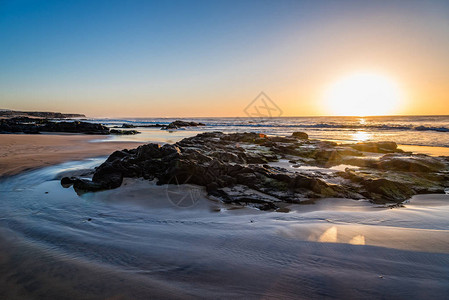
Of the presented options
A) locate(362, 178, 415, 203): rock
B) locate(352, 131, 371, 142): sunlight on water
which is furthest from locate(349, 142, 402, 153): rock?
locate(352, 131, 371, 142): sunlight on water

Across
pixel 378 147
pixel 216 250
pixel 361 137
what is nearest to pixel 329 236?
pixel 216 250

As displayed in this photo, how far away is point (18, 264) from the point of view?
3043 millimetres

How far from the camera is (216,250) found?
3449 mm

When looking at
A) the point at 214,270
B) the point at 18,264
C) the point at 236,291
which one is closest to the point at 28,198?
the point at 18,264

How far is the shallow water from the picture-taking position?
2609 mm

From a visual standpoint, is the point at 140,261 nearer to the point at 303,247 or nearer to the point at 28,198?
the point at 303,247

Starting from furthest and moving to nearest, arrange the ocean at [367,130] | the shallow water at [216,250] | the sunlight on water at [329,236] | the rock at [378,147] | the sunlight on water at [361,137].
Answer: the sunlight on water at [361,137]
the ocean at [367,130]
the rock at [378,147]
the sunlight on water at [329,236]
the shallow water at [216,250]

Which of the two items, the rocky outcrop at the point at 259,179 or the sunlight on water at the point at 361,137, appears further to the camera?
the sunlight on water at the point at 361,137

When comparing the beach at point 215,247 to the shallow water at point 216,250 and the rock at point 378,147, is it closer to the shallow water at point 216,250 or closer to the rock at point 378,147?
the shallow water at point 216,250

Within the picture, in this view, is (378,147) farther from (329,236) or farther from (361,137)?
(361,137)

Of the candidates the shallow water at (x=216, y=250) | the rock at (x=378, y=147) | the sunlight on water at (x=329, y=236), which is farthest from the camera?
the rock at (x=378, y=147)

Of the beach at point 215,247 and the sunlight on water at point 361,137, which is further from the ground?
the sunlight on water at point 361,137

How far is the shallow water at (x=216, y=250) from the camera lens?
8.56 ft

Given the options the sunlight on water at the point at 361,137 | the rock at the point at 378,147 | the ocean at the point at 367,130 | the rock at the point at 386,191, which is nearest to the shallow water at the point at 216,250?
the rock at the point at 386,191
